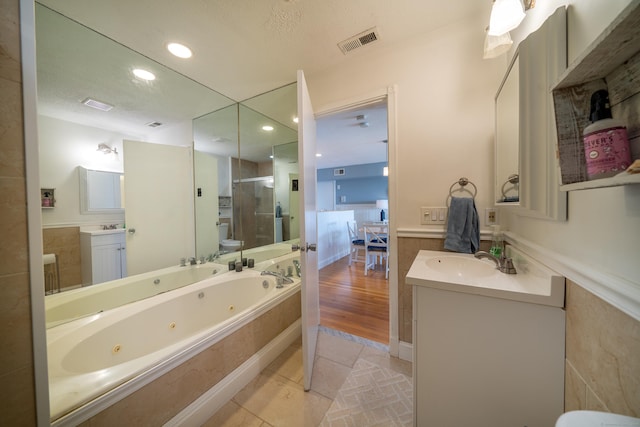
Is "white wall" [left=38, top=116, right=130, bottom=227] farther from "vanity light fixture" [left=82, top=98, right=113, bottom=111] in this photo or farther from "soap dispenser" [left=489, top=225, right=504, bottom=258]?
"soap dispenser" [left=489, top=225, right=504, bottom=258]

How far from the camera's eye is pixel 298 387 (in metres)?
1.37

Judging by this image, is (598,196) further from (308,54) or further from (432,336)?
(308,54)

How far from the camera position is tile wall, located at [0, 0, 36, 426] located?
1.86ft

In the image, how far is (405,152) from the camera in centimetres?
159

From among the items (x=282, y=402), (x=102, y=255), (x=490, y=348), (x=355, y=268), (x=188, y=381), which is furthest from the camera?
(x=355, y=268)

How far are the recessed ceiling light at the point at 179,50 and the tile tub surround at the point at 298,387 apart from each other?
8.19 ft

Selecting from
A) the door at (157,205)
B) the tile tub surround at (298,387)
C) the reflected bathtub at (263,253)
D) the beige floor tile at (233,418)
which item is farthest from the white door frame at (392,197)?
the door at (157,205)

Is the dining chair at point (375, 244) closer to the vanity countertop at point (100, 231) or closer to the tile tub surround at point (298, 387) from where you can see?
the tile tub surround at point (298, 387)

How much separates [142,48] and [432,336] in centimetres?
267

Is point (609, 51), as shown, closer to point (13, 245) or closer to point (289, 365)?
point (13, 245)

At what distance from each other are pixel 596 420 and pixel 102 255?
2.84 meters

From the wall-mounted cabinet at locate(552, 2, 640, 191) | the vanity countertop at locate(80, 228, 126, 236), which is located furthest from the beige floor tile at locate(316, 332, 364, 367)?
the vanity countertop at locate(80, 228, 126, 236)

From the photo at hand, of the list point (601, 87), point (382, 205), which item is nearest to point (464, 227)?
point (601, 87)

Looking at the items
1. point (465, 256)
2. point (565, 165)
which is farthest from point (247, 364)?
point (565, 165)
